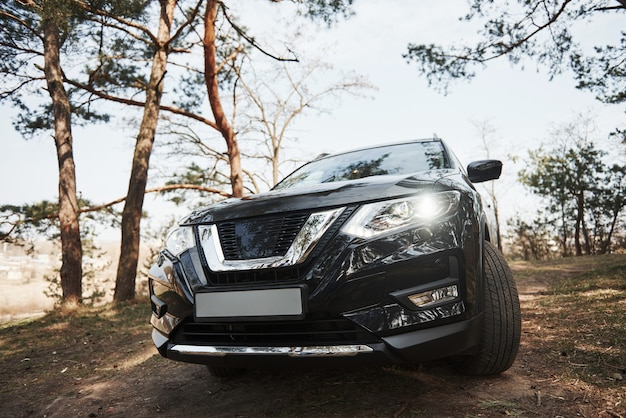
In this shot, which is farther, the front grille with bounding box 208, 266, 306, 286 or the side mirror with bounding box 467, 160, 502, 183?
the side mirror with bounding box 467, 160, 502, 183

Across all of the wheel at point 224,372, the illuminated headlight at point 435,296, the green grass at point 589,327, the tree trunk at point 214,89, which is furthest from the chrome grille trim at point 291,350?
the tree trunk at point 214,89

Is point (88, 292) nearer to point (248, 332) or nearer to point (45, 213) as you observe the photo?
point (45, 213)

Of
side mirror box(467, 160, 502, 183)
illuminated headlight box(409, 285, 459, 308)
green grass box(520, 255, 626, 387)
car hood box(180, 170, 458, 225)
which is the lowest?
green grass box(520, 255, 626, 387)

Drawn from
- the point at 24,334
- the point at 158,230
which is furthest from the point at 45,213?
the point at 158,230

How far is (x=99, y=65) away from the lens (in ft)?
30.1

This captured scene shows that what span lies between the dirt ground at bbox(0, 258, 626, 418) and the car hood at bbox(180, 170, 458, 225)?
38.2 inches

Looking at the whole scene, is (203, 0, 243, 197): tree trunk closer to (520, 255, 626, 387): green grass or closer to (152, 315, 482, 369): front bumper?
(520, 255, 626, 387): green grass

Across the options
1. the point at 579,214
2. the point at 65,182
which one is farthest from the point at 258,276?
the point at 579,214

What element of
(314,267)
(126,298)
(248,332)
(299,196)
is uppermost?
(299,196)

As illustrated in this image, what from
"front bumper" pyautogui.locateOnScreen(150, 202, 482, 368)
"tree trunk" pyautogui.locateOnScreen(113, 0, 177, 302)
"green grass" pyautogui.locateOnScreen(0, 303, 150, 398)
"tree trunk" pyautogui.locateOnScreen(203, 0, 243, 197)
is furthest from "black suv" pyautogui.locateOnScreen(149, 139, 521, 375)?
"tree trunk" pyautogui.locateOnScreen(203, 0, 243, 197)

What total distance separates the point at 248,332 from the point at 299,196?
636mm

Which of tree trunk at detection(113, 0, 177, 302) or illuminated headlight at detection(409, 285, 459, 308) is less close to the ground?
tree trunk at detection(113, 0, 177, 302)

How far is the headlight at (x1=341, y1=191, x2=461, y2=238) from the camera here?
1694 mm

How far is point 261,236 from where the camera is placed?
1.81 m
